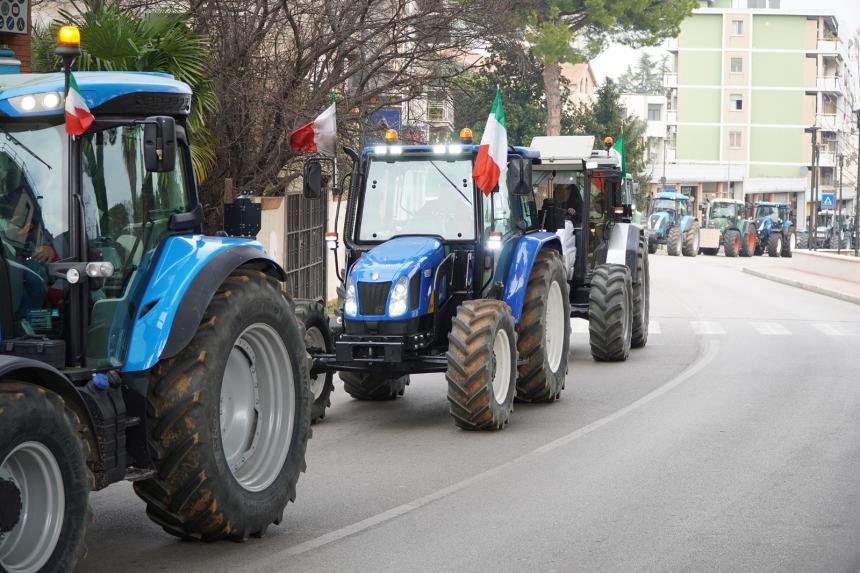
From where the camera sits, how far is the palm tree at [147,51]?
1423 centimetres

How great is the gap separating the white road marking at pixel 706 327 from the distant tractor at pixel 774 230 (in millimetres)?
35434

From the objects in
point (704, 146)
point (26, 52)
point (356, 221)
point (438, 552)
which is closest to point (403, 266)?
point (356, 221)

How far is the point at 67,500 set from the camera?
5.58 m

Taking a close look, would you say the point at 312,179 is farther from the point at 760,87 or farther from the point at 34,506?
the point at 760,87

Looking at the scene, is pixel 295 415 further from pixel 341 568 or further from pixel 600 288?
pixel 600 288

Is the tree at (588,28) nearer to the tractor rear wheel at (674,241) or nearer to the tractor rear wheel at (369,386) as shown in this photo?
the tractor rear wheel at (674,241)

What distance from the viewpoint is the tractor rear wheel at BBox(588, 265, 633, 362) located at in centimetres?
1605

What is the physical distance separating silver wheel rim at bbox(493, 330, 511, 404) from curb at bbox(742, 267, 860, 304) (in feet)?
64.3

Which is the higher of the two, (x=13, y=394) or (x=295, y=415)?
(x=13, y=394)

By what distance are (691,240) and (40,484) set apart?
50004 mm

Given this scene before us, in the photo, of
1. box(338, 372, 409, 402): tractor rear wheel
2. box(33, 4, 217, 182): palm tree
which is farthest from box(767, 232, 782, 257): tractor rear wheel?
box(338, 372, 409, 402): tractor rear wheel

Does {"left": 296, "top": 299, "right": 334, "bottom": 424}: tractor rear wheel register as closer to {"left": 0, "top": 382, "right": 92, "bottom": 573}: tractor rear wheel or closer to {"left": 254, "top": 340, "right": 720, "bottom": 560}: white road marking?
{"left": 254, "top": 340, "right": 720, "bottom": 560}: white road marking

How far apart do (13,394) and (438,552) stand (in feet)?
8.80

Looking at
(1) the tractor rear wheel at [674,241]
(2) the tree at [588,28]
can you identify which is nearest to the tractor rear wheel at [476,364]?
(2) the tree at [588,28]
